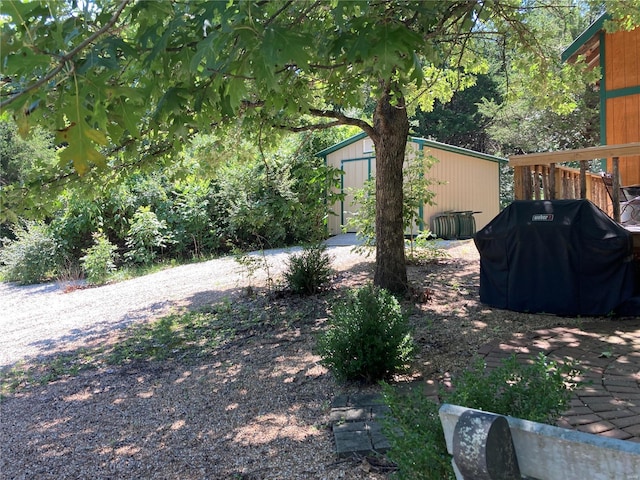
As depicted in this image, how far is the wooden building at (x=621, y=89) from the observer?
896 centimetres

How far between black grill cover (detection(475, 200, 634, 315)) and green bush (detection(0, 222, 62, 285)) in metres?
12.2

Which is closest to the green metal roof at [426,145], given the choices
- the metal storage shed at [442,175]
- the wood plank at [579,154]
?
the metal storage shed at [442,175]

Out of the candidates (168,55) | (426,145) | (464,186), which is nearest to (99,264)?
(426,145)

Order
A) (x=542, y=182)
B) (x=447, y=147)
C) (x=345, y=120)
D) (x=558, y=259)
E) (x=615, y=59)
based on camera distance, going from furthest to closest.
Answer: (x=447, y=147), (x=615, y=59), (x=345, y=120), (x=542, y=182), (x=558, y=259)

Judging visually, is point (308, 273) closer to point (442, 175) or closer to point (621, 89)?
point (621, 89)

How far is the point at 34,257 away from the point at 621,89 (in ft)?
47.5

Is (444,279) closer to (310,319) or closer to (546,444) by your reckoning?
(310,319)

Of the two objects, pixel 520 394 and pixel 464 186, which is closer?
pixel 520 394

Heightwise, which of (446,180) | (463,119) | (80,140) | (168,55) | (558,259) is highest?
(463,119)

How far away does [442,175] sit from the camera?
1606cm

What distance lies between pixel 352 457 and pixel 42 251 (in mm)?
13693

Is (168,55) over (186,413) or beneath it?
over

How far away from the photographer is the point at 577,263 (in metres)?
5.66

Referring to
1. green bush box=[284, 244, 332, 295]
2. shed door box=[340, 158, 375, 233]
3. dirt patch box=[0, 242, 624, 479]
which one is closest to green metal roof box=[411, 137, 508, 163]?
shed door box=[340, 158, 375, 233]
